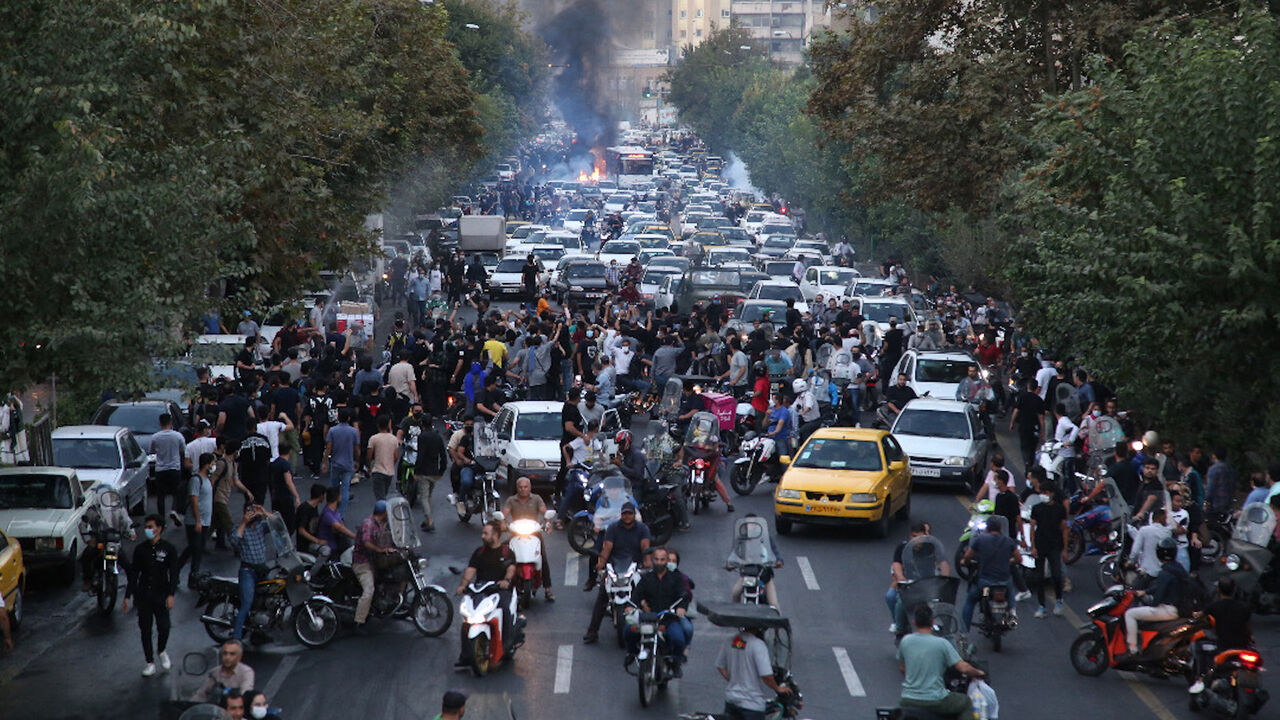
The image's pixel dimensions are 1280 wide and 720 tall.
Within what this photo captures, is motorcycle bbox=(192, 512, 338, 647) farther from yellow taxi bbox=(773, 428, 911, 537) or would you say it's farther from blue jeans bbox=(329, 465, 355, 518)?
yellow taxi bbox=(773, 428, 911, 537)

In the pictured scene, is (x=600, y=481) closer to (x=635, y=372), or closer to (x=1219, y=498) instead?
(x=1219, y=498)

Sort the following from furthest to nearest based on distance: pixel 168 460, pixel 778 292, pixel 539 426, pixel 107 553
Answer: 1. pixel 778 292
2. pixel 539 426
3. pixel 168 460
4. pixel 107 553

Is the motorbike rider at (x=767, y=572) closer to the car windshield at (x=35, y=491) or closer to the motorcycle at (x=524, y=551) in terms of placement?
the motorcycle at (x=524, y=551)

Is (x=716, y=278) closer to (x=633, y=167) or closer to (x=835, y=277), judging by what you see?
(x=835, y=277)

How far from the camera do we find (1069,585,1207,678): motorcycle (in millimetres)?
14445

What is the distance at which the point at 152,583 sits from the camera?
48.7 feet

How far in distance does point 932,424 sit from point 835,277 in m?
21.1

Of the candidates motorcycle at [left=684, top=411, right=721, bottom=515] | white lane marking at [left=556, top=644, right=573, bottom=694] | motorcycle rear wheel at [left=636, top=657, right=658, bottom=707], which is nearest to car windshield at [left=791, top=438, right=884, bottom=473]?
motorcycle at [left=684, top=411, right=721, bottom=515]

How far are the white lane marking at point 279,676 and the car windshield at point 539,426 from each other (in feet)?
25.7

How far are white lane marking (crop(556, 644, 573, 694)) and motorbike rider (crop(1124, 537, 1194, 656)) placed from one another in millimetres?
5161

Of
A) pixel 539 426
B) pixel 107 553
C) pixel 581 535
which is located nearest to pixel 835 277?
pixel 539 426

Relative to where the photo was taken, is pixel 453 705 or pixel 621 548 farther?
pixel 621 548

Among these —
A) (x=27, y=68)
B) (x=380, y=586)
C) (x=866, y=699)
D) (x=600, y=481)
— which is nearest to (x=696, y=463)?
(x=600, y=481)

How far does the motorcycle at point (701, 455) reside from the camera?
21.9 metres
